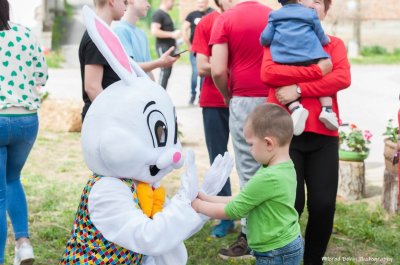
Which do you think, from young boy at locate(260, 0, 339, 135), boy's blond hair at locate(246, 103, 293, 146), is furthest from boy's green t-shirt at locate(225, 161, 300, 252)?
young boy at locate(260, 0, 339, 135)

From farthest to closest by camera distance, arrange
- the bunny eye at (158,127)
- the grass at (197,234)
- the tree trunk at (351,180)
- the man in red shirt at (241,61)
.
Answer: the tree trunk at (351,180)
the grass at (197,234)
the man in red shirt at (241,61)
the bunny eye at (158,127)

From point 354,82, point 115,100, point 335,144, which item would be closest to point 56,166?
point 335,144

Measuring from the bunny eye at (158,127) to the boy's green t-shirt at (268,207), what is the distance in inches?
16.1

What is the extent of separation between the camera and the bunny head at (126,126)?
2795 millimetres

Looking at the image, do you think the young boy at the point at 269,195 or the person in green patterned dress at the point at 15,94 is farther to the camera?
the person in green patterned dress at the point at 15,94

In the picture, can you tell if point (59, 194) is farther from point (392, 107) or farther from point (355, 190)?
point (392, 107)

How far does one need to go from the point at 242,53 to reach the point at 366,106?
720cm

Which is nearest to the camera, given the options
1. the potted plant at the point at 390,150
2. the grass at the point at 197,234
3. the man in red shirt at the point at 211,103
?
the grass at the point at 197,234

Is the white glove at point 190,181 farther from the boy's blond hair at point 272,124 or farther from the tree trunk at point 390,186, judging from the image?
the tree trunk at point 390,186

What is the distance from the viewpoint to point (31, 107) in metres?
4.10

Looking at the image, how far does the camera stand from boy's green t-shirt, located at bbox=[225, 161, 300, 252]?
119 inches

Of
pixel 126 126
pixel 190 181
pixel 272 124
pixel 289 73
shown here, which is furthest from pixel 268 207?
pixel 289 73

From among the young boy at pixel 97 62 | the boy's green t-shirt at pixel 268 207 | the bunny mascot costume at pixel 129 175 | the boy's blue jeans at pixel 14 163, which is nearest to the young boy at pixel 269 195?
the boy's green t-shirt at pixel 268 207

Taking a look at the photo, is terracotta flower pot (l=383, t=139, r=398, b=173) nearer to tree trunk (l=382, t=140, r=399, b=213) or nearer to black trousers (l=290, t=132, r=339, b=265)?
tree trunk (l=382, t=140, r=399, b=213)
